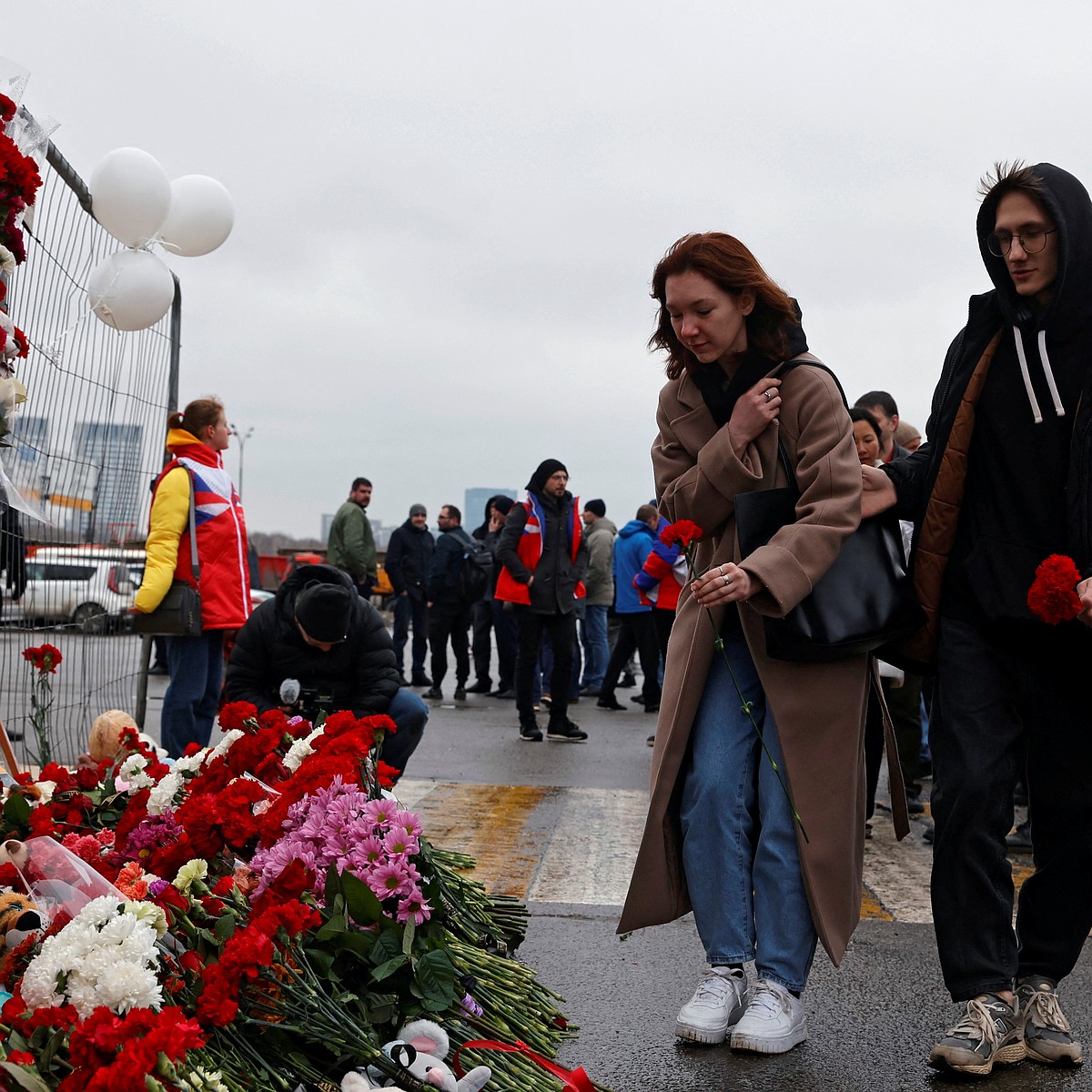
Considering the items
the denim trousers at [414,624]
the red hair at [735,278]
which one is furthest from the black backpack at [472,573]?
the red hair at [735,278]

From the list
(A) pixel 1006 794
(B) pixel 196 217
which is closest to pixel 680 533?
(A) pixel 1006 794

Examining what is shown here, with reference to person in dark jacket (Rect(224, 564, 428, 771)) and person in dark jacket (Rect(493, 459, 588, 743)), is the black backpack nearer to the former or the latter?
person in dark jacket (Rect(493, 459, 588, 743))

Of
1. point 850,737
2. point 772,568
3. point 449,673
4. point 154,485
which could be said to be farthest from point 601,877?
point 449,673

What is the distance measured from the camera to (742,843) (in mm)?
3371

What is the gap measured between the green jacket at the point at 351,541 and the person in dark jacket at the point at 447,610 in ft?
2.16

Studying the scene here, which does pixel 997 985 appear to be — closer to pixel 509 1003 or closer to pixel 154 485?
pixel 509 1003

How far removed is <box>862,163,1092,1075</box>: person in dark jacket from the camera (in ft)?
10.4

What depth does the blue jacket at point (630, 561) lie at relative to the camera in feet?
38.6

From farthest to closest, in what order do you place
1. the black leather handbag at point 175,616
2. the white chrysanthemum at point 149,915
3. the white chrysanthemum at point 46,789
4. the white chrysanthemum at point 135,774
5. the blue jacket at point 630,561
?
the blue jacket at point 630,561, the black leather handbag at point 175,616, the white chrysanthemum at point 135,774, the white chrysanthemum at point 46,789, the white chrysanthemum at point 149,915

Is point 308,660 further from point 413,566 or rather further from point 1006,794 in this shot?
point 413,566

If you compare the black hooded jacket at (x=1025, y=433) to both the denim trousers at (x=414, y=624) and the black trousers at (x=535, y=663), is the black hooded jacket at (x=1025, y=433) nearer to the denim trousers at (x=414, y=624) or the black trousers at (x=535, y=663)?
the black trousers at (x=535, y=663)

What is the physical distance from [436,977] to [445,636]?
10.3 m

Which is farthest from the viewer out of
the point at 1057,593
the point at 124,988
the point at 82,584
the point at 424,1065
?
the point at 82,584

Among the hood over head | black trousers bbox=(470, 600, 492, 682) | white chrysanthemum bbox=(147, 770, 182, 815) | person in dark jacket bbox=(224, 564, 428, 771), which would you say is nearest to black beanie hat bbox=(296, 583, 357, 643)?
person in dark jacket bbox=(224, 564, 428, 771)
